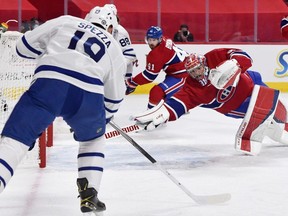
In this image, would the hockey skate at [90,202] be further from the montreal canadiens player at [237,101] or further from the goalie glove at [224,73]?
the montreal canadiens player at [237,101]

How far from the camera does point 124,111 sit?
6.61 m

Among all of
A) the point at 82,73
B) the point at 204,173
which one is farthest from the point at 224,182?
the point at 82,73

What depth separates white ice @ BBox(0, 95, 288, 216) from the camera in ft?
9.85

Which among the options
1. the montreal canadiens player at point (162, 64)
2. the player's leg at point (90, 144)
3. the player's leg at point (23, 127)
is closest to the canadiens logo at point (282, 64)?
the montreal canadiens player at point (162, 64)

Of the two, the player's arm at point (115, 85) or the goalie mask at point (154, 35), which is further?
the goalie mask at point (154, 35)

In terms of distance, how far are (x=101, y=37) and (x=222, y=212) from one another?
828 mm

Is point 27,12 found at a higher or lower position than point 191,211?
lower

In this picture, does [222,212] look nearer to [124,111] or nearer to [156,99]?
[156,99]

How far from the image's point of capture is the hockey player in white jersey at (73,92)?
2516mm

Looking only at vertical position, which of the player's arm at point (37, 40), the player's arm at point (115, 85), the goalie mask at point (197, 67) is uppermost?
the player's arm at point (37, 40)

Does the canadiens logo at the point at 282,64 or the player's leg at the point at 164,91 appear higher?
the player's leg at the point at 164,91

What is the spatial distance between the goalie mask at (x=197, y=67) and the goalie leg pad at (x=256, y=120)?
0.32 meters

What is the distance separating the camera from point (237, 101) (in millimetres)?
4527

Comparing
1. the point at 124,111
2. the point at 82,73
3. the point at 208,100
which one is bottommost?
the point at 124,111
